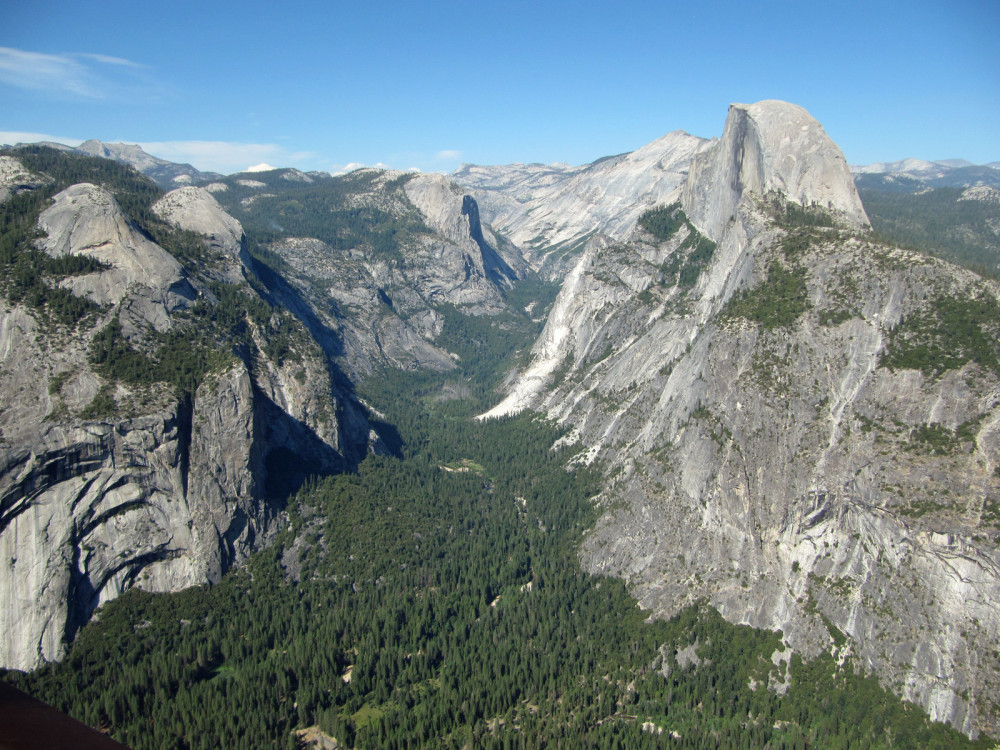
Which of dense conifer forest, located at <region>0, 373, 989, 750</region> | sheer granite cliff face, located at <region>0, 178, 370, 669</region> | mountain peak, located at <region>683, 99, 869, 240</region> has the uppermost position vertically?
mountain peak, located at <region>683, 99, 869, 240</region>

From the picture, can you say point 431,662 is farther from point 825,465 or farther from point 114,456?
point 825,465

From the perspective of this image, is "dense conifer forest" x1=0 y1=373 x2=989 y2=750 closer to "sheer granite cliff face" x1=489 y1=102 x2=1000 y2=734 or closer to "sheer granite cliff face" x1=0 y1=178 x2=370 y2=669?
"sheer granite cliff face" x1=0 y1=178 x2=370 y2=669

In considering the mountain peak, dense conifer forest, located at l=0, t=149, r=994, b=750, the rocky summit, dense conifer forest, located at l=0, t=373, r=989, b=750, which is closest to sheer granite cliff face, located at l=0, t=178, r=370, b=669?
the rocky summit

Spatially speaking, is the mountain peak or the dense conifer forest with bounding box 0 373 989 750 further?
the mountain peak

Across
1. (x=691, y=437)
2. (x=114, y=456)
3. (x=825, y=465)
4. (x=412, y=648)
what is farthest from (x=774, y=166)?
(x=114, y=456)

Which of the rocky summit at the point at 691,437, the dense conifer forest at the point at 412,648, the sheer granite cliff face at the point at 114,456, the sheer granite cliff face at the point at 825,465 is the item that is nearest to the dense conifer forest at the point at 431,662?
the dense conifer forest at the point at 412,648

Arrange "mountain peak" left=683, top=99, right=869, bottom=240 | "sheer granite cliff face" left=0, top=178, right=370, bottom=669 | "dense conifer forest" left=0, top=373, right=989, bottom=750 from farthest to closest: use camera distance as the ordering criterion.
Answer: "mountain peak" left=683, top=99, right=869, bottom=240, "sheer granite cliff face" left=0, top=178, right=370, bottom=669, "dense conifer forest" left=0, top=373, right=989, bottom=750

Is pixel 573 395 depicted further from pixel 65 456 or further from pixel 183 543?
pixel 65 456
